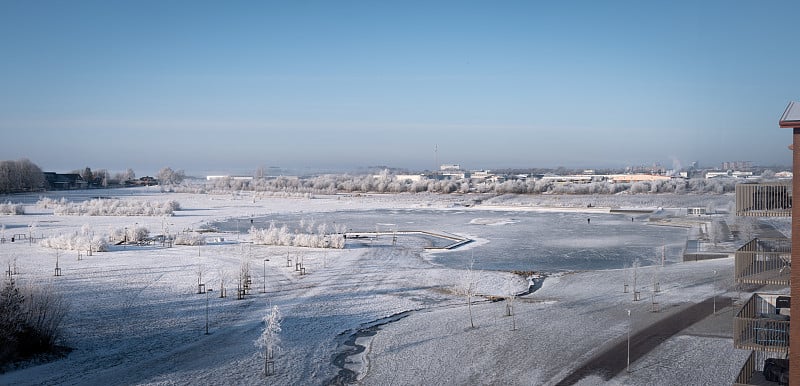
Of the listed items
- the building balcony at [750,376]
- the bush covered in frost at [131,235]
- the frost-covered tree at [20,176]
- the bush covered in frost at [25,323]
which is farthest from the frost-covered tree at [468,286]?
the frost-covered tree at [20,176]

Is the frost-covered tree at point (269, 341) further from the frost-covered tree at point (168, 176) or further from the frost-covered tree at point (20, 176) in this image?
the frost-covered tree at point (168, 176)

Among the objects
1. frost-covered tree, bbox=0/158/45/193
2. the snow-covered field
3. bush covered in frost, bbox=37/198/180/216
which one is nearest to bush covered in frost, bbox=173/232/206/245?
the snow-covered field

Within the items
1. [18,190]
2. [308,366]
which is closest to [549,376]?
[308,366]

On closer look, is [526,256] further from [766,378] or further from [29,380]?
[29,380]

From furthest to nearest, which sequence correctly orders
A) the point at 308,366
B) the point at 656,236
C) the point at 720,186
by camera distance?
1. the point at 720,186
2. the point at 656,236
3. the point at 308,366

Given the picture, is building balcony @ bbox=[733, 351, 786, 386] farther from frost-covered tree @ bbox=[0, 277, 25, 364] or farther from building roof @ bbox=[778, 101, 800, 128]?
frost-covered tree @ bbox=[0, 277, 25, 364]

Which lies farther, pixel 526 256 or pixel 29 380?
pixel 526 256

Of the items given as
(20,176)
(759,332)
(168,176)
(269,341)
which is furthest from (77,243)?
(168,176)
